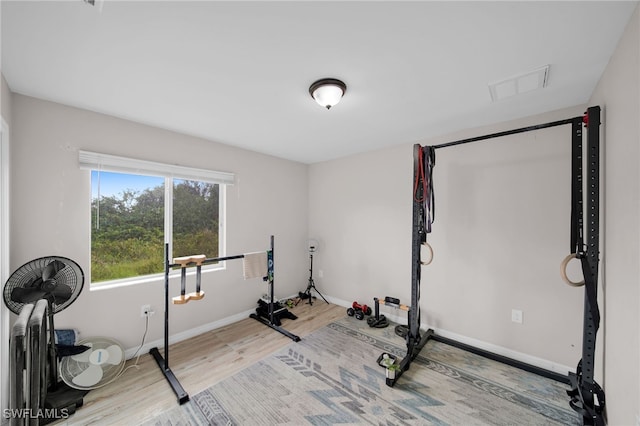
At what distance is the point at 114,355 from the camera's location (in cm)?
216

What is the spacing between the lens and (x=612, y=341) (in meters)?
1.45

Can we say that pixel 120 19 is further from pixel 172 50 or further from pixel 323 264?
pixel 323 264

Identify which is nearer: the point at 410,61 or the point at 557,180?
the point at 410,61

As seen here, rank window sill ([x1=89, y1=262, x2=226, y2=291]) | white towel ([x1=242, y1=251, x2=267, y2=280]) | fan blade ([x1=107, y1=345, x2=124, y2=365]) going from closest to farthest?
fan blade ([x1=107, y1=345, x2=124, y2=365]) < window sill ([x1=89, y1=262, x2=226, y2=291]) < white towel ([x1=242, y1=251, x2=267, y2=280])

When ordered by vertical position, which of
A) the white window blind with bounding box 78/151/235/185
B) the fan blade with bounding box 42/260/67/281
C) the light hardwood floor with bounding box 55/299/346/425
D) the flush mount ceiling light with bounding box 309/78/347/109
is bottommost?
the light hardwood floor with bounding box 55/299/346/425

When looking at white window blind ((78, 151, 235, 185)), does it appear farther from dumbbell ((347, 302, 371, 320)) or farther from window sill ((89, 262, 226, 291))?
dumbbell ((347, 302, 371, 320))

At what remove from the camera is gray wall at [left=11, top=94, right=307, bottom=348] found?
191cm

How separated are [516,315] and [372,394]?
161 cm

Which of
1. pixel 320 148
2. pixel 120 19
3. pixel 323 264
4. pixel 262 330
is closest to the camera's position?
pixel 120 19

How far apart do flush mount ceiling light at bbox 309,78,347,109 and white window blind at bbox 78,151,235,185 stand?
1801 mm

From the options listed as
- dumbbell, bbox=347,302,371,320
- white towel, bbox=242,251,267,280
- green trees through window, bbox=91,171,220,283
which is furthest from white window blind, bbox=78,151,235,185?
dumbbell, bbox=347,302,371,320

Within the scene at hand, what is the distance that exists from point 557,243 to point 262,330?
10.4 feet

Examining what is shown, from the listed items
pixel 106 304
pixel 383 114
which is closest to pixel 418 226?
pixel 383 114

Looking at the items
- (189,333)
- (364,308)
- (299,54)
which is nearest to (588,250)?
(299,54)
